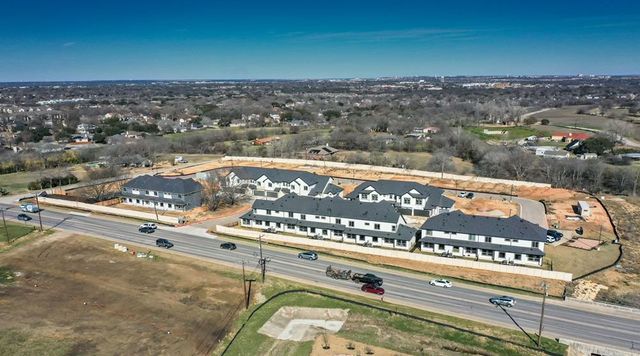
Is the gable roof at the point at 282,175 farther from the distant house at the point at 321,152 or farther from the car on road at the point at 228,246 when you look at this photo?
the distant house at the point at 321,152

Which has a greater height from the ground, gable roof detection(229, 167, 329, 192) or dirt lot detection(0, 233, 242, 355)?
gable roof detection(229, 167, 329, 192)

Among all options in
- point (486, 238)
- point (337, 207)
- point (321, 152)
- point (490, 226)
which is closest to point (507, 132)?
point (321, 152)

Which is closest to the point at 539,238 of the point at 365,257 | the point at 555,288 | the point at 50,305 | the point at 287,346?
the point at 555,288

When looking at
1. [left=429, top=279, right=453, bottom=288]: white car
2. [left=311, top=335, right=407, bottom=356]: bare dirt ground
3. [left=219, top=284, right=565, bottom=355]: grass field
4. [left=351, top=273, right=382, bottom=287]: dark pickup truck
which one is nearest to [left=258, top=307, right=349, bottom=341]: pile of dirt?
[left=219, top=284, right=565, bottom=355]: grass field

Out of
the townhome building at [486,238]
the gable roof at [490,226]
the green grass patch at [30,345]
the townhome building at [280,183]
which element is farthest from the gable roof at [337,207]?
the green grass patch at [30,345]

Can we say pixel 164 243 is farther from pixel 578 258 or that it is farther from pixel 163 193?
pixel 578 258

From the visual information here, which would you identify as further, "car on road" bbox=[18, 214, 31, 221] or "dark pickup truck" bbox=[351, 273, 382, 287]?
"car on road" bbox=[18, 214, 31, 221]

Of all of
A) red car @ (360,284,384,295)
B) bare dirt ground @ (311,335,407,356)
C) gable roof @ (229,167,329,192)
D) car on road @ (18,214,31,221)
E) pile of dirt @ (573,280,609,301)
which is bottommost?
pile of dirt @ (573,280,609,301)

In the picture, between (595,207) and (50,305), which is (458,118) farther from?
(50,305)

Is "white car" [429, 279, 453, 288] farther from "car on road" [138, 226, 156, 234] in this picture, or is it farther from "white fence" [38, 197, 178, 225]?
"white fence" [38, 197, 178, 225]
